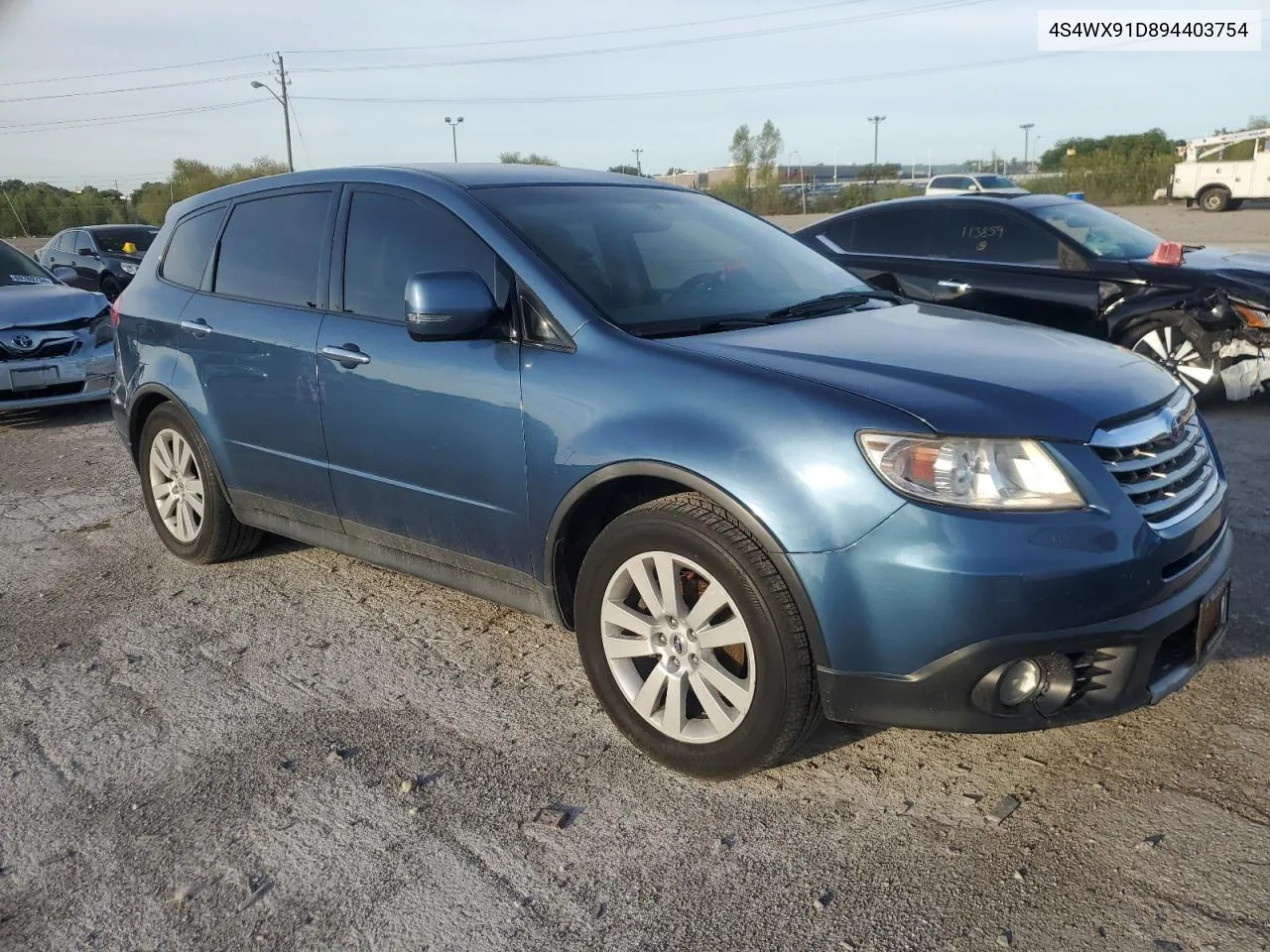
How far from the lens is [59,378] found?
8812mm

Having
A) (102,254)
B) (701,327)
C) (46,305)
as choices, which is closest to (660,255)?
(701,327)

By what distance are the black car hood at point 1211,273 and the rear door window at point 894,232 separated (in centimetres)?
149

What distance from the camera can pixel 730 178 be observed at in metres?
58.6

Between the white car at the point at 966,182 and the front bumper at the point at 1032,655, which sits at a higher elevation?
the white car at the point at 966,182

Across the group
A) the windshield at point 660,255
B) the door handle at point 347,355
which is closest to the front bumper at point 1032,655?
the windshield at point 660,255

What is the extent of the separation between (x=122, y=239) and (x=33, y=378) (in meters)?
11.6

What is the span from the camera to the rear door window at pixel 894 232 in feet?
27.0

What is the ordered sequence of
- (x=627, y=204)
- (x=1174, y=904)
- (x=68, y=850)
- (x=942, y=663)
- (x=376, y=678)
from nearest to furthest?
1. (x=1174, y=904)
2. (x=942, y=663)
3. (x=68, y=850)
4. (x=376, y=678)
5. (x=627, y=204)

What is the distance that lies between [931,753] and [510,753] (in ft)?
4.11

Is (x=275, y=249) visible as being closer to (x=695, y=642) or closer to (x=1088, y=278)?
(x=695, y=642)

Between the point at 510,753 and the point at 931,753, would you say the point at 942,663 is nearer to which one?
the point at 931,753

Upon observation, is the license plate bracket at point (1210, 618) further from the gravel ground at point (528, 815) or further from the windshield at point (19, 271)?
the windshield at point (19, 271)

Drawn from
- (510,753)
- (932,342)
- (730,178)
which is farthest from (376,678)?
(730,178)

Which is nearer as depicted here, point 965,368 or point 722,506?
point 722,506
